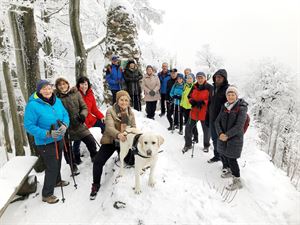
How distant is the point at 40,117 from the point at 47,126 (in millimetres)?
212

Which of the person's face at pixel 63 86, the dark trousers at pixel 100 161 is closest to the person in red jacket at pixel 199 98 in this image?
the dark trousers at pixel 100 161

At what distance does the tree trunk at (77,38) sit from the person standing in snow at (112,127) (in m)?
3.19

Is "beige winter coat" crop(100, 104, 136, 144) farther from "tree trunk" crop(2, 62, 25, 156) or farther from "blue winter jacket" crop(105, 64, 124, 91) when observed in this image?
"tree trunk" crop(2, 62, 25, 156)

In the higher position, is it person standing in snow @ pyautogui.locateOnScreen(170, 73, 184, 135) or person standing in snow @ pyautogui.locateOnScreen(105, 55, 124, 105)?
person standing in snow @ pyautogui.locateOnScreen(105, 55, 124, 105)

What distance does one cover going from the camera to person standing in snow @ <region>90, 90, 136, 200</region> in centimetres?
472

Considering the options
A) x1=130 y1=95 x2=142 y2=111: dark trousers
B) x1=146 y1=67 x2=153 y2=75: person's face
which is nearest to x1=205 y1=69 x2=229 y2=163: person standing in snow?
x1=146 y1=67 x2=153 y2=75: person's face

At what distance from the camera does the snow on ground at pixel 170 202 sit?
12.8ft

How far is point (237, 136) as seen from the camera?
491cm

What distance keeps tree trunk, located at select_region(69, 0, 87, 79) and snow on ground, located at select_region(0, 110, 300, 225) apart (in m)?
3.23

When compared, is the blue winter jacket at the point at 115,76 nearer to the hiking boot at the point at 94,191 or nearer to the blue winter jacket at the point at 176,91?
the blue winter jacket at the point at 176,91

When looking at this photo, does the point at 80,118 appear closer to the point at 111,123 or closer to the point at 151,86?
the point at 111,123

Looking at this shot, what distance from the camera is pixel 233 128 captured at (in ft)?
15.9

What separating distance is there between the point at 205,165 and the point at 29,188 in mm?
4083

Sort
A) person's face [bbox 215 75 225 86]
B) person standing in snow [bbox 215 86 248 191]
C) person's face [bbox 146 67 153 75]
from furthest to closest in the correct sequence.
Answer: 1. person's face [bbox 146 67 153 75]
2. person's face [bbox 215 75 225 86]
3. person standing in snow [bbox 215 86 248 191]
